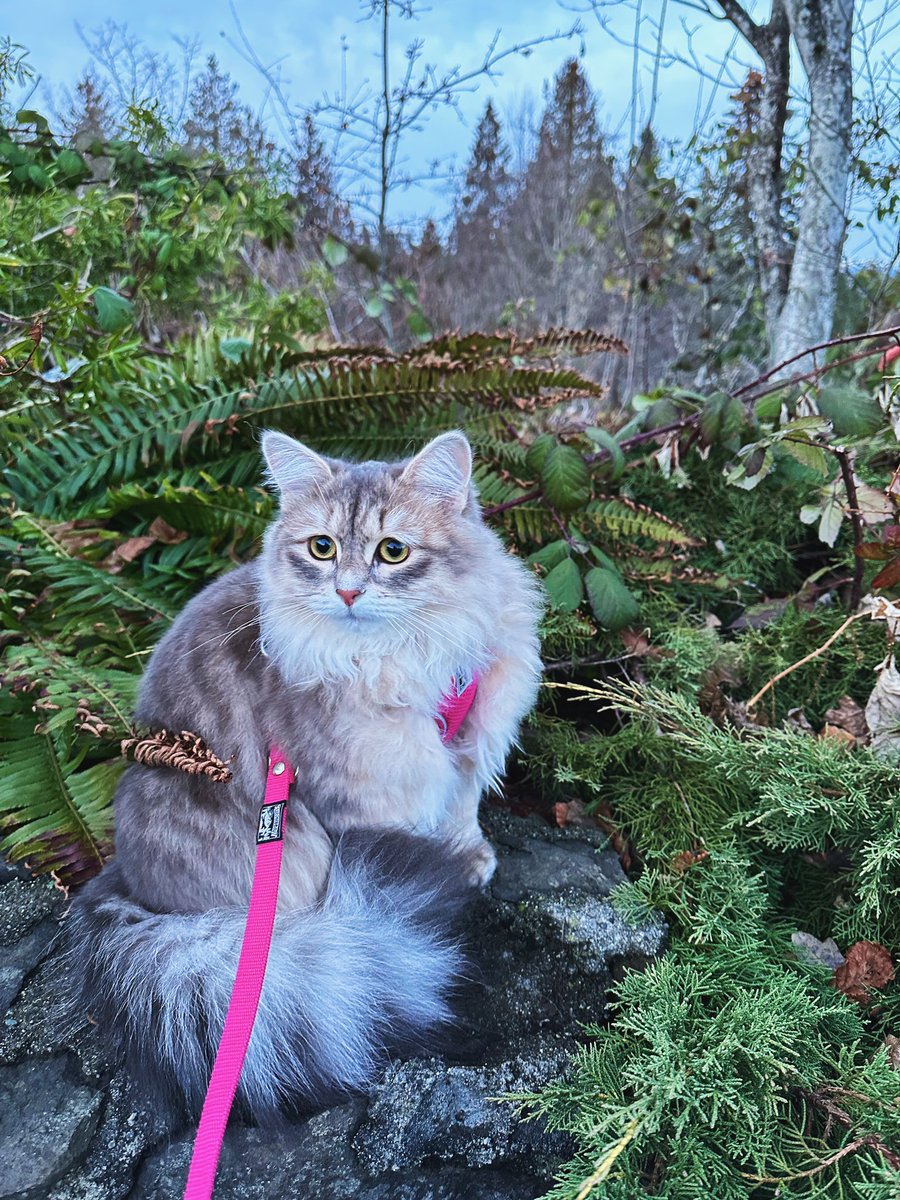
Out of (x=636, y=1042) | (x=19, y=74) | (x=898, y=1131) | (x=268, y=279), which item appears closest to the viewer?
(x=898, y=1131)

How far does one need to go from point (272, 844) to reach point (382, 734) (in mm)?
346

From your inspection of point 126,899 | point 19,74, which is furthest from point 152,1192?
point 19,74

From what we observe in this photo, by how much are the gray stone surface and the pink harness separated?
0.21m

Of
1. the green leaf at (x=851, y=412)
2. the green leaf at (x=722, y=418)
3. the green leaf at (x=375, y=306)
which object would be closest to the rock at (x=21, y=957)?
the green leaf at (x=722, y=418)

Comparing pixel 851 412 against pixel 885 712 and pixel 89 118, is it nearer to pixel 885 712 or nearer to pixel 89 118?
pixel 885 712

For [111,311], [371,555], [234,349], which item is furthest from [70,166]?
[371,555]

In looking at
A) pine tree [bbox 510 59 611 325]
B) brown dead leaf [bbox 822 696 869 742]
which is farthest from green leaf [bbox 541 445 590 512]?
pine tree [bbox 510 59 611 325]

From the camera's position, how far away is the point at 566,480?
2.48 m

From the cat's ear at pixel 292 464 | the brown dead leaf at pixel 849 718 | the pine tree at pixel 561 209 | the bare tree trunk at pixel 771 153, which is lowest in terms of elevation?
the brown dead leaf at pixel 849 718

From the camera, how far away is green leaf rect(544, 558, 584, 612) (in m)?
2.31

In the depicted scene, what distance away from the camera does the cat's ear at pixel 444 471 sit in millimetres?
1684

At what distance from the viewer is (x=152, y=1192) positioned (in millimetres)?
1286

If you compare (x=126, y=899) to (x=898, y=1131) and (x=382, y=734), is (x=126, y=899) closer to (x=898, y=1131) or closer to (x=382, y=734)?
(x=382, y=734)

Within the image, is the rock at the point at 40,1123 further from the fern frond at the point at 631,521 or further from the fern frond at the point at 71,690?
the fern frond at the point at 631,521
